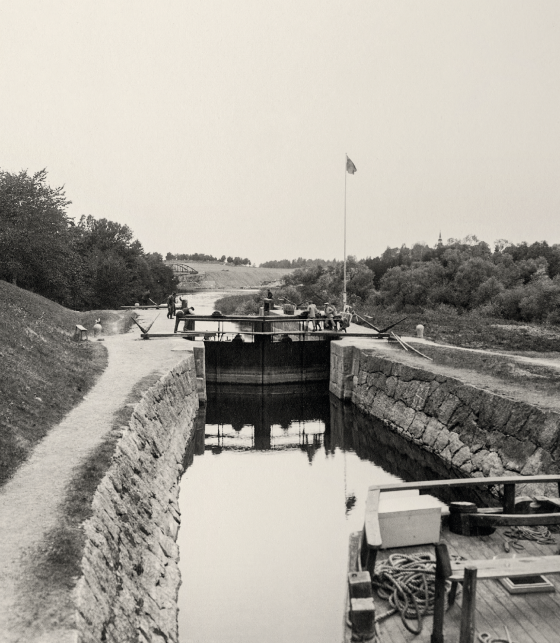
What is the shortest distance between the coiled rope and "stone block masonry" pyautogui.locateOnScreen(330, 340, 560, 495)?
5.00m

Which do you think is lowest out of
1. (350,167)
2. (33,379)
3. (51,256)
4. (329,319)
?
(33,379)

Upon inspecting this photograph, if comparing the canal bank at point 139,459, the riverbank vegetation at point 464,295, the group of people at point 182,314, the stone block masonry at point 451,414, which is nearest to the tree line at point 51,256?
the group of people at point 182,314

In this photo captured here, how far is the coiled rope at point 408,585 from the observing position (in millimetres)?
5414

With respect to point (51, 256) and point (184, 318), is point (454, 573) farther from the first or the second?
point (51, 256)

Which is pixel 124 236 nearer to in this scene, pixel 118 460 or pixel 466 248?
pixel 466 248

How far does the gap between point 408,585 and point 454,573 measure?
1.09 metres

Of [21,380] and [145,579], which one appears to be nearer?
[145,579]

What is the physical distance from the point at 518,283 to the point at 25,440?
39.7 meters

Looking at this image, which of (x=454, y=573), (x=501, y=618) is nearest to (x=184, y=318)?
(x=501, y=618)

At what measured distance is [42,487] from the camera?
273 inches

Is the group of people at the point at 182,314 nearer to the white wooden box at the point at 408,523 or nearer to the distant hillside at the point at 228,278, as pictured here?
the white wooden box at the point at 408,523

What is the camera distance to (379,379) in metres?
18.3

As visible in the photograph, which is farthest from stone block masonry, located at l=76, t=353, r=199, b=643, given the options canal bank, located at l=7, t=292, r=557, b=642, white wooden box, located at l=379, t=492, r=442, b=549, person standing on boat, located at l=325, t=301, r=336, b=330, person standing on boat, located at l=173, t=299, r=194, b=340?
person standing on boat, located at l=325, t=301, r=336, b=330

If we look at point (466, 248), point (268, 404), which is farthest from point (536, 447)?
point (466, 248)
